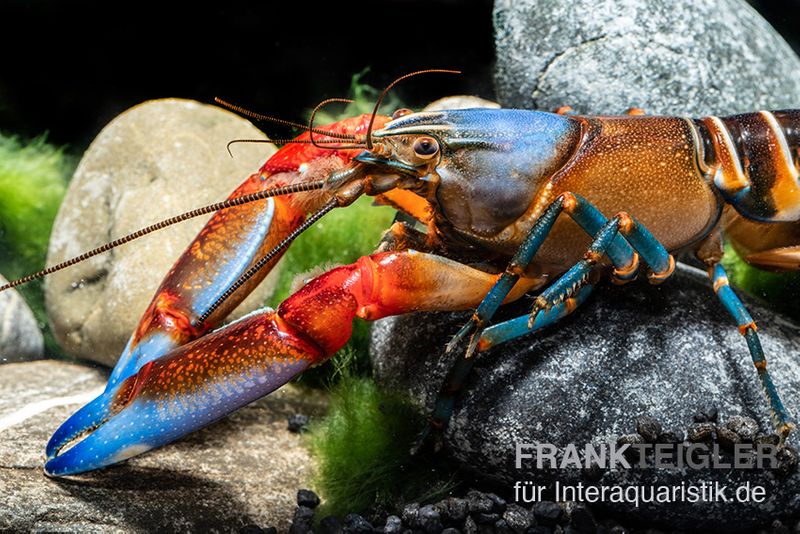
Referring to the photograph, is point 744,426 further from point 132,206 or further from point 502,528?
point 132,206

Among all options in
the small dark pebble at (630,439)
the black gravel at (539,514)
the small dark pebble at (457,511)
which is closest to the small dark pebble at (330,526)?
the black gravel at (539,514)

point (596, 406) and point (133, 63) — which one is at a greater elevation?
point (133, 63)

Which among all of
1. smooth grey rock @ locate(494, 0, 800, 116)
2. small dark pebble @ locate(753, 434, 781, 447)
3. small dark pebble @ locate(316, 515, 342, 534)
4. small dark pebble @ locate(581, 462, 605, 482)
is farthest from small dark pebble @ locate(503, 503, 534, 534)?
smooth grey rock @ locate(494, 0, 800, 116)

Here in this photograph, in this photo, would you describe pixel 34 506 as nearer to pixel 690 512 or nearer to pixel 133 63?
pixel 690 512

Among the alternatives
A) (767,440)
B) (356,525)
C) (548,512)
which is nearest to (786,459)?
(767,440)

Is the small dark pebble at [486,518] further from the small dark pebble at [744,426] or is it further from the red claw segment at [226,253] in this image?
the red claw segment at [226,253]

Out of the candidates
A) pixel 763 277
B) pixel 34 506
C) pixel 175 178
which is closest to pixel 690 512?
pixel 763 277

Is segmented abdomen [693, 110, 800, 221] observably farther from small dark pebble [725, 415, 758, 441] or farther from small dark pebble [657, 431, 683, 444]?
small dark pebble [657, 431, 683, 444]

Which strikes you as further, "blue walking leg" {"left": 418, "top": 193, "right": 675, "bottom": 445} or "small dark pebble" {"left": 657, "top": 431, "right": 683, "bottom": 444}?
"small dark pebble" {"left": 657, "top": 431, "right": 683, "bottom": 444}
